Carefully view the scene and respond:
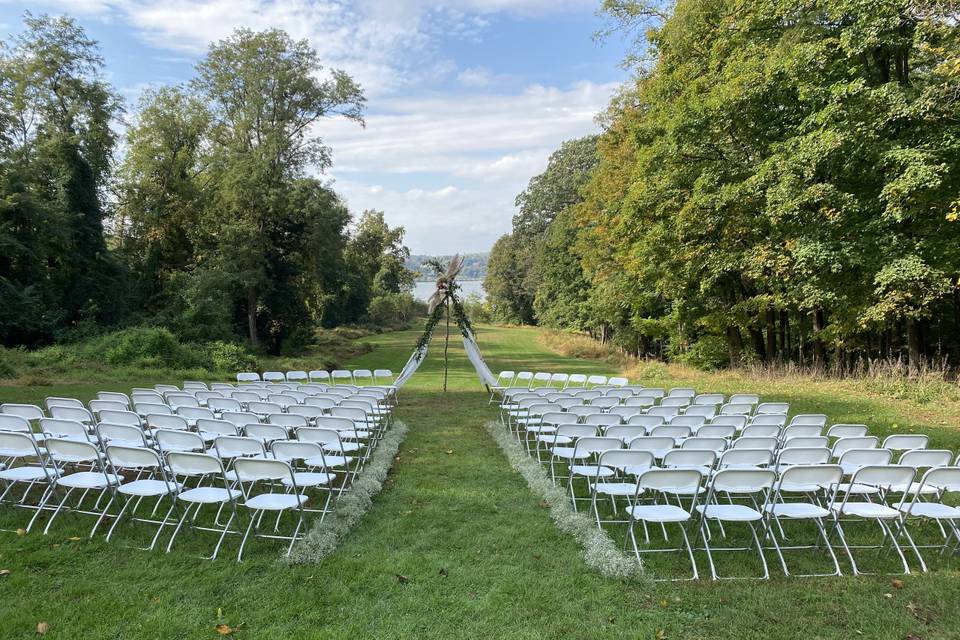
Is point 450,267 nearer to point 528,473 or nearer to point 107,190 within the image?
point 528,473

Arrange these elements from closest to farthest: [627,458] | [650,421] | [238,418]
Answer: [627,458], [238,418], [650,421]

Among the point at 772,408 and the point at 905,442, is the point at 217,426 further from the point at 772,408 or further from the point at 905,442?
the point at 772,408

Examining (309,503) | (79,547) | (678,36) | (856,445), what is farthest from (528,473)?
(678,36)

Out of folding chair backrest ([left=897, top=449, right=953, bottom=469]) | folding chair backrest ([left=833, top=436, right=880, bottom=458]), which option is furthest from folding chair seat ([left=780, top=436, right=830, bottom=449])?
folding chair backrest ([left=897, top=449, right=953, bottom=469])

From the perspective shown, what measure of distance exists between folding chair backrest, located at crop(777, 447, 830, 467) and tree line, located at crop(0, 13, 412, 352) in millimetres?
20950

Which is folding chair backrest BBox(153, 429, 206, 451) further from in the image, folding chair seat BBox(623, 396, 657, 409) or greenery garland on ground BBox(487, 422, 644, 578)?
folding chair seat BBox(623, 396, 657, 409)

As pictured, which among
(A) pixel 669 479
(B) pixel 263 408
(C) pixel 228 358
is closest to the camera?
(A) pixel 669 479

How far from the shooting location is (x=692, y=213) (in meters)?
15.6

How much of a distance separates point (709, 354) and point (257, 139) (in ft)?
76.3

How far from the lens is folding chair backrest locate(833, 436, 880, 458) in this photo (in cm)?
497

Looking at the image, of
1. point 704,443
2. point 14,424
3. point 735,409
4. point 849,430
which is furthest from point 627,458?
point 14,424

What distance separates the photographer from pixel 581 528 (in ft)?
14.4

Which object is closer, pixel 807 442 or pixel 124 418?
pixel 807 442

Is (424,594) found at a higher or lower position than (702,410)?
lower
